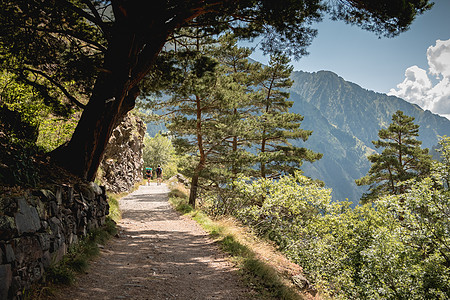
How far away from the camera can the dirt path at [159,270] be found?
3.69 metres

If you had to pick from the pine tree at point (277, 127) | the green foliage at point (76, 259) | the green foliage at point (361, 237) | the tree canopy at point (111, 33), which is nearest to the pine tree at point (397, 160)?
the pine tree at point (277, 127)

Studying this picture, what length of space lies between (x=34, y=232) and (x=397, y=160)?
2307 centimetres

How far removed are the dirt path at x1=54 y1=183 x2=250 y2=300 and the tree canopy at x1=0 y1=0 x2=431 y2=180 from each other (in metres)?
2.23

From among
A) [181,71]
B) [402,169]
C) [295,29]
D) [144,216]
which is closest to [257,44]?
[295,29]

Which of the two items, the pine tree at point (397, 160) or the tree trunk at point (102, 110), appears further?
the pine tree at point (397, 160)

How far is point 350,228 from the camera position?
11.9m

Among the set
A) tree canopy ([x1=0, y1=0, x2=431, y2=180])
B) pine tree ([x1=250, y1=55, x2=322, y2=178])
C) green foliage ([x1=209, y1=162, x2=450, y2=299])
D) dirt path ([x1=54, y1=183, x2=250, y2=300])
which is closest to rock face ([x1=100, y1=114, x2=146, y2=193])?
dirt path ([x1=54, y1=183, x2=250, y2=300])

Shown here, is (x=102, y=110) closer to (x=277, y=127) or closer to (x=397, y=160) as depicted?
(x=277, y=127)

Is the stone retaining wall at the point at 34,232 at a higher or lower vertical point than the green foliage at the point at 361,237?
higher

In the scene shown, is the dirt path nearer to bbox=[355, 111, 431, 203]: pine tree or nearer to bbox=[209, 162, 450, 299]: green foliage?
bbox=[209, 162, 450, 299]: green foliage

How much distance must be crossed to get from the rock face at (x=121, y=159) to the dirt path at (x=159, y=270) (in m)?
6.92

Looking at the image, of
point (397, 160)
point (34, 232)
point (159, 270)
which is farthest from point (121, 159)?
point (397, 160)

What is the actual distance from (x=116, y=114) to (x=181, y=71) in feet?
11.3

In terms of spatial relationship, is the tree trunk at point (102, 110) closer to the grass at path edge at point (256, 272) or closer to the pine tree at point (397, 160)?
the grass at path edge at point (256, 272)
